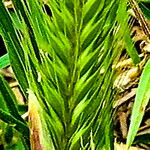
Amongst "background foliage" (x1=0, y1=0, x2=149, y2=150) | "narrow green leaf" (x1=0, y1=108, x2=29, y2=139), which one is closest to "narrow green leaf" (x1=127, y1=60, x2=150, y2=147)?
"background foliage" (x1=0, y1=0, x2=149, y2=150)

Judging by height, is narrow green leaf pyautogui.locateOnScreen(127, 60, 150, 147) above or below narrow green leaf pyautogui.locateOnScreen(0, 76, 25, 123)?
below

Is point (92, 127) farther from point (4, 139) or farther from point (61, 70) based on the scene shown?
point (4, 139)

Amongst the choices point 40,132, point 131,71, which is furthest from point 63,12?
point 131,71

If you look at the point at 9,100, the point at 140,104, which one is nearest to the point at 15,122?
the point at 9,100

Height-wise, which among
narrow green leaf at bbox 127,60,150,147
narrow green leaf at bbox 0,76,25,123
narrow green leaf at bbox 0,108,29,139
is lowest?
narrow green leaf at bbox 127,60,150,147

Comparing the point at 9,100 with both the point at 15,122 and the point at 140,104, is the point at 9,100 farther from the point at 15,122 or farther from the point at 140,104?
the point at 140,104

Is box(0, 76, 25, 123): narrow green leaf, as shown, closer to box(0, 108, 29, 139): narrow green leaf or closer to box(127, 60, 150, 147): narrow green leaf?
box(0, 108, 29, 139): narrow green leaf

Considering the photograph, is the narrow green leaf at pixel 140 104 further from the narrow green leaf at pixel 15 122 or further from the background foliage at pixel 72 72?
the narrow green leaf at pixel 15 122

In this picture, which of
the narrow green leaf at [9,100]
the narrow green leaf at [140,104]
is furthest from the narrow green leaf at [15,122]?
the narrow green leaf at [140,104]
